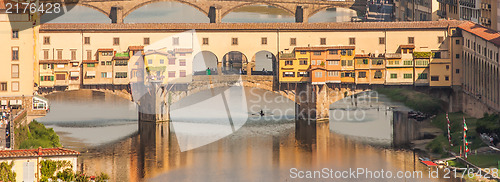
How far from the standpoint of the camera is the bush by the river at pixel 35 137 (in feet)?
257

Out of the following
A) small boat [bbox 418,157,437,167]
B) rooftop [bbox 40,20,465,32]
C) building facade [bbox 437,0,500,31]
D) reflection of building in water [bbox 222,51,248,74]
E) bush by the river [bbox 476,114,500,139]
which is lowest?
small boat [bbox 418,157,437,167]

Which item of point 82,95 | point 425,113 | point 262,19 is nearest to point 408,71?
point 425,113

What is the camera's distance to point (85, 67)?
312 feet

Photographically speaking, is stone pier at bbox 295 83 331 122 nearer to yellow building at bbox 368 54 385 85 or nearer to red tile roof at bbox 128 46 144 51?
yellow building at bbox 368 54 385 85

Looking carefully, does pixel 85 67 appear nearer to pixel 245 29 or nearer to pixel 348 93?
pixel 245 29

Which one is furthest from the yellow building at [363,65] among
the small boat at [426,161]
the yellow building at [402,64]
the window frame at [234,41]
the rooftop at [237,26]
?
the small boat at [426,161]

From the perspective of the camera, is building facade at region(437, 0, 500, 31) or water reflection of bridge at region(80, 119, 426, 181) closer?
water reflection of bridge at region(80, 119, 426, 181)

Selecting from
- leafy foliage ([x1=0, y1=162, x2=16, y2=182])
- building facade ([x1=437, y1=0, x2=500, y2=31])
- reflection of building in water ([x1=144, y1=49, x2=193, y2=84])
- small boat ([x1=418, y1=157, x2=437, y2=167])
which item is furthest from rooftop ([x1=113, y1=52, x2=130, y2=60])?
leafy foliage ([x1=0, y1=162, x2=16, y2=182])

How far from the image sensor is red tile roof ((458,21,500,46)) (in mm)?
84000

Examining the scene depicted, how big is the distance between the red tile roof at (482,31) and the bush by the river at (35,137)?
2710 cm

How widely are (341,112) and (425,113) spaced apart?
642cm

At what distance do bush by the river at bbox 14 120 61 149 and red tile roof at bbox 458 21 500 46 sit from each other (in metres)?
27.1

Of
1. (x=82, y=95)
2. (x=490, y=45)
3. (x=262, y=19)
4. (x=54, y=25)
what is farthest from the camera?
(x=262, y=19)

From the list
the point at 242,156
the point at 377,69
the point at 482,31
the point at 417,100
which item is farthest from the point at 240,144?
the point at 417,100
